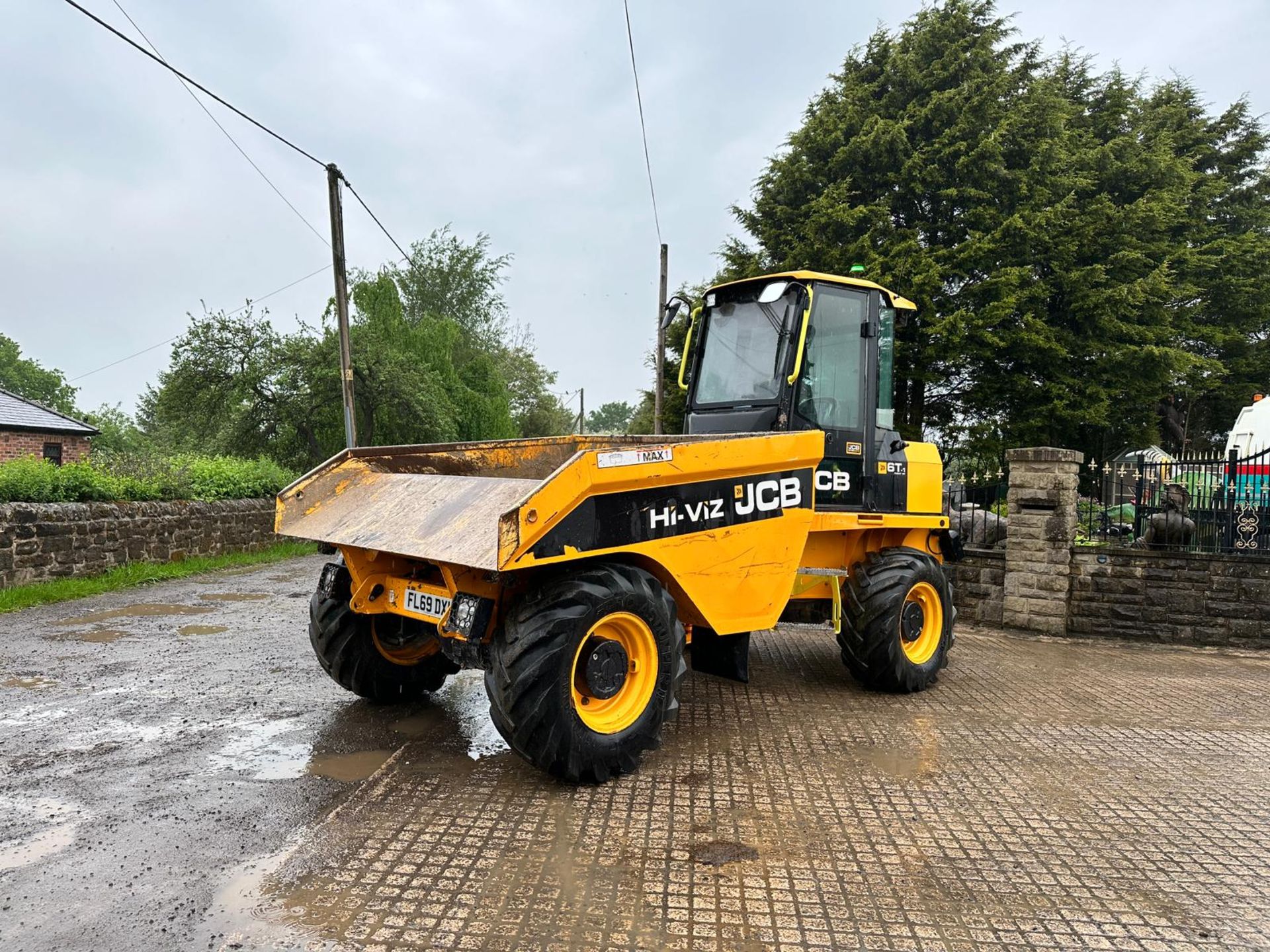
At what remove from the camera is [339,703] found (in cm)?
541

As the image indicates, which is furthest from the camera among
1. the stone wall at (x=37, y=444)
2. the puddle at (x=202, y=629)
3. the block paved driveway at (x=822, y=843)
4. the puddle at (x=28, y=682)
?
the stone wall at (x=37, y=444)

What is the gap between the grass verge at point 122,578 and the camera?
8.84m

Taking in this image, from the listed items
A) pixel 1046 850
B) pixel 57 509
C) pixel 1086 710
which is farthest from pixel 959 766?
pixel 57 509

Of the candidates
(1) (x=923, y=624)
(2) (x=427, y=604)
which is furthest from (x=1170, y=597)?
(2) (x=427, y=604)

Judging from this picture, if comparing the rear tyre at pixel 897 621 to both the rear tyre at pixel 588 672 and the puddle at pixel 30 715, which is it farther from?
the puddle at pixel 30 715

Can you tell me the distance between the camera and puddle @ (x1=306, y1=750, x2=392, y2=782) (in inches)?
163

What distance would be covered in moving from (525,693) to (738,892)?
120cm

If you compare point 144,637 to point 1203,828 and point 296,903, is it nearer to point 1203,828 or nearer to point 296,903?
point 296,903

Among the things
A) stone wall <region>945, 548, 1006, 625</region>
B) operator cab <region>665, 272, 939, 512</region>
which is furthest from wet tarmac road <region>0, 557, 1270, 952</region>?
stone wall <region>945, 548, 1006, 625</region>

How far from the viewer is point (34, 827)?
11.4 ft

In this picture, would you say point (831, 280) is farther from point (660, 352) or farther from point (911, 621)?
point (660, 352)

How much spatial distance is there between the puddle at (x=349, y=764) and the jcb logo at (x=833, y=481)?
3178 millimetres

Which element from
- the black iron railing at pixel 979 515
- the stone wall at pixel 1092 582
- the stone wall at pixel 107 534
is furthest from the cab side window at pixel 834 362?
the stone wall at pixel 107 534

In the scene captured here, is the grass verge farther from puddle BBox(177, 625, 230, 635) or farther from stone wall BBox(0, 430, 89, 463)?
stone wall BBox(0, 430, 89, 463)
